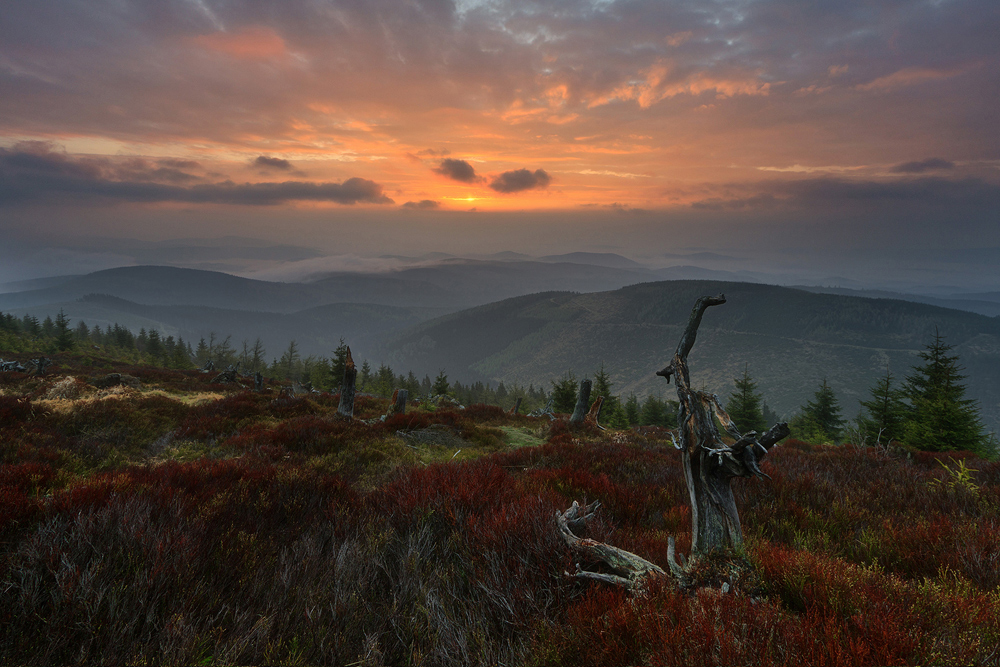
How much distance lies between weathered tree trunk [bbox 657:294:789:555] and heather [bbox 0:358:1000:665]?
255 mm

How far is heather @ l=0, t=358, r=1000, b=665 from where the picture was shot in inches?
82.4

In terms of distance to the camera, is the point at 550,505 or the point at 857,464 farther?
the point at 857,464

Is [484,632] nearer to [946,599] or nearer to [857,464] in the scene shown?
[946,599]

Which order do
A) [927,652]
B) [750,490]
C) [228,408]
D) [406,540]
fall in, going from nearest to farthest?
1. [927,652]
2. [406,540]
3. [750,490]
4. [228,408]

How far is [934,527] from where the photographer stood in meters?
3.73

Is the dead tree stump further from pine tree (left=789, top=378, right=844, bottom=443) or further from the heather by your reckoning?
pine tree (left=789, top=378, right=844, bottom=443)

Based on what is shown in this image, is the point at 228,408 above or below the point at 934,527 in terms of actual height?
below

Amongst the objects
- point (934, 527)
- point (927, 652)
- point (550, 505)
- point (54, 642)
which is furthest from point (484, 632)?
point (934, 527)

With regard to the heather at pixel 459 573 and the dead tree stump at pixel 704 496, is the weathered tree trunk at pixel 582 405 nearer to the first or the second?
the heather at pixel 459 573

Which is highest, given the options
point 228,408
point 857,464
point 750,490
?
point 750,490

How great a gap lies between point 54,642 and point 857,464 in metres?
11.3

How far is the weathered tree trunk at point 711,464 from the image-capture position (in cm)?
285

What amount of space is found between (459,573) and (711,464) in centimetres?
233

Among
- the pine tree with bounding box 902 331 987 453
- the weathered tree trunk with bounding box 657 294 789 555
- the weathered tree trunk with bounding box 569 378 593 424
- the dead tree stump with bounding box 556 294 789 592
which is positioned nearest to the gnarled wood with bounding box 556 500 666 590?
the dead tree stump with bounding box 556 294 789 592
